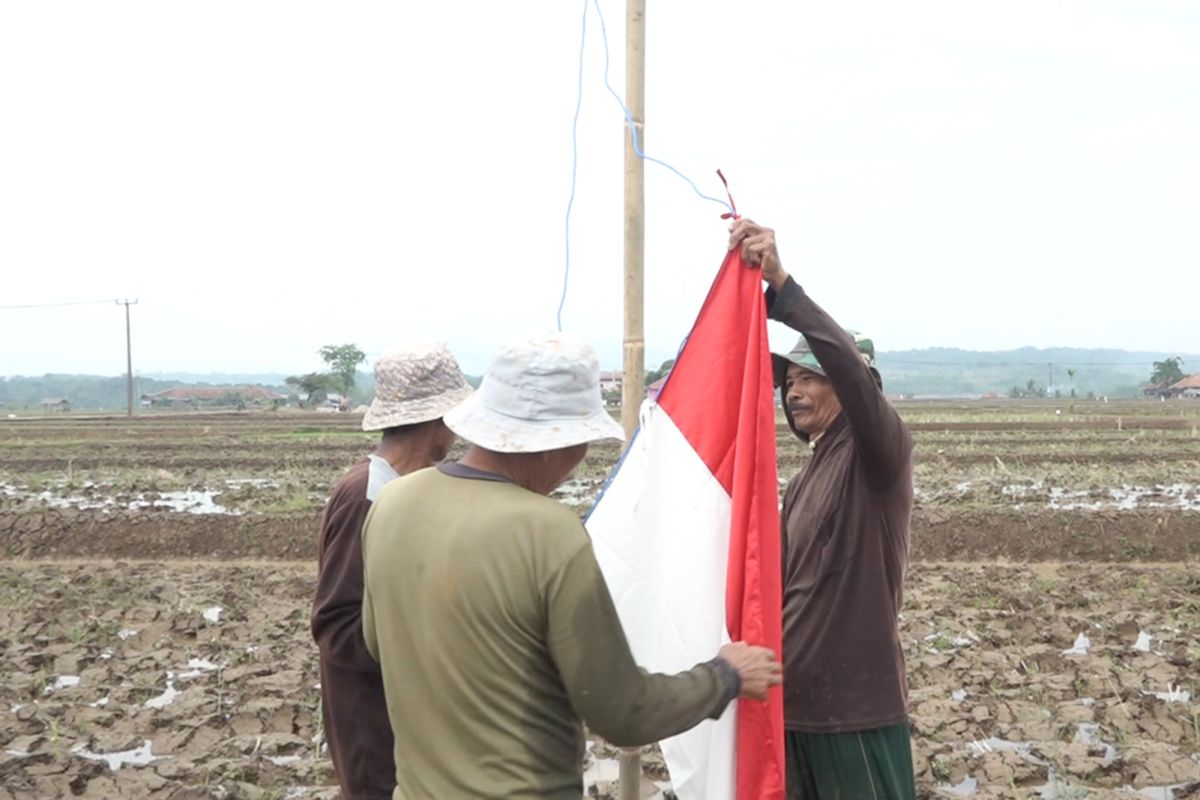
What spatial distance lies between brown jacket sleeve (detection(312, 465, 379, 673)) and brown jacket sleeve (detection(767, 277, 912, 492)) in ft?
3.66

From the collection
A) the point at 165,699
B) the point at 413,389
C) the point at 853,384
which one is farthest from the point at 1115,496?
the point at 413,389

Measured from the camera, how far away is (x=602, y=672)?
188 cm

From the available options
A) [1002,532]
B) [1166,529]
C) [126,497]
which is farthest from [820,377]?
[126,497]

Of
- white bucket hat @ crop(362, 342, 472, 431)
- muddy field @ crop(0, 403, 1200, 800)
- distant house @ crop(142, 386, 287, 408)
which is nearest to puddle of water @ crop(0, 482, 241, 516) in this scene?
muddy field @ crop(0, 403, 1200, 800)

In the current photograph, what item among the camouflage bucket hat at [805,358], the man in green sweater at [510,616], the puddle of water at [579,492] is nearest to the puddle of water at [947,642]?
the camouflage bucket hat at [805,358]

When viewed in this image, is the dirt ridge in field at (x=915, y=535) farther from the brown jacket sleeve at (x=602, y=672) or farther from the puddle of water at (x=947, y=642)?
the brown jacket sleeve at (x=602, y=672)

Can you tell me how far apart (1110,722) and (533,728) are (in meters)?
4.61

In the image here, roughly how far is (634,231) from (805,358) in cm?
58

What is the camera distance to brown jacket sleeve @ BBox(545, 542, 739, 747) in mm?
1850

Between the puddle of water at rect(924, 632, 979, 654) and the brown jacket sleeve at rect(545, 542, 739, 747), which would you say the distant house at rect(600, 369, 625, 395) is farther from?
the puddle of water at rect(924, 632, 979, 654)

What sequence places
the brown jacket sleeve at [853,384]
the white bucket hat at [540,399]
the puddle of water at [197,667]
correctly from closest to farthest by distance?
the white bucket hat at [540,399], the brown jacket sleeve at [853,384], the puddle of water at [197,667]

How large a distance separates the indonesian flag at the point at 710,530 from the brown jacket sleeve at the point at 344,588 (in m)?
0.58

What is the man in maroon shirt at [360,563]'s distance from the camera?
2691mm

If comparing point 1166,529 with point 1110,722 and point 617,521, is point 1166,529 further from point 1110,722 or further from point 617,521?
point 617,521
